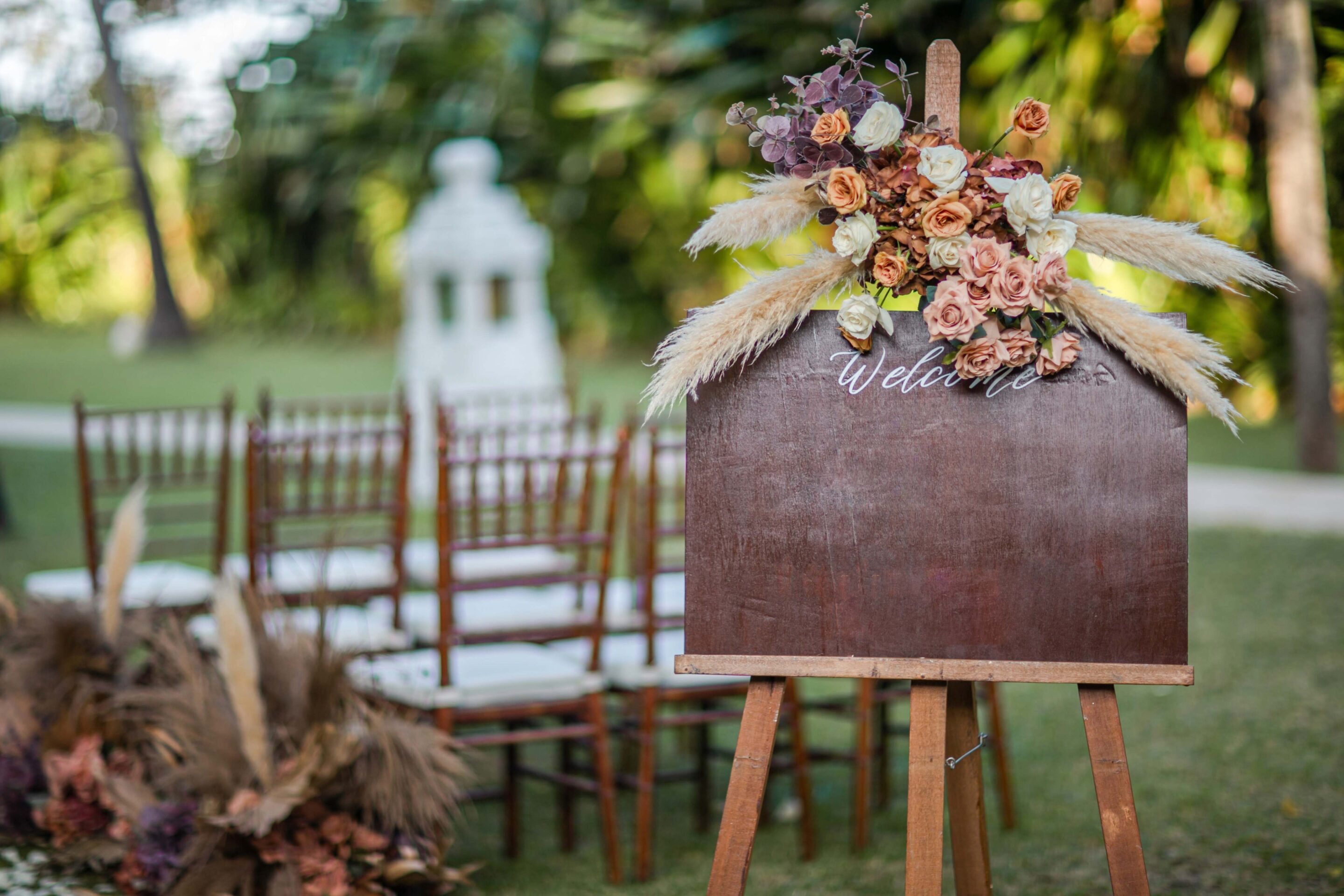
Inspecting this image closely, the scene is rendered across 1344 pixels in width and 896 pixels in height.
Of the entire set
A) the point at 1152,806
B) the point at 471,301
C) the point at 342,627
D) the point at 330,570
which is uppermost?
the point at 471,301

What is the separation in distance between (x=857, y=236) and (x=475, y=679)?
155 cm

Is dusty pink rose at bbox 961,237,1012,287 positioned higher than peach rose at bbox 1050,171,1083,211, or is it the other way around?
peach rose at bbox 1050,171,1083,211

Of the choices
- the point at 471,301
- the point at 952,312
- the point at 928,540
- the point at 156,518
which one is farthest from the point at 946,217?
the point at 471,301

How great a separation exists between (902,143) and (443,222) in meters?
6.36

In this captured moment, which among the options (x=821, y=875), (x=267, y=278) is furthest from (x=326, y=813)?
(x=267, y=278)

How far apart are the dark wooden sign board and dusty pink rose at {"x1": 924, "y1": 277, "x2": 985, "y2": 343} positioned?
0.24 feet

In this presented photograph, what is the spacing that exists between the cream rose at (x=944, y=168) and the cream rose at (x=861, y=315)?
0.20 metres

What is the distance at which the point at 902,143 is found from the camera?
212 cm

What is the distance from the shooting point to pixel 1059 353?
2088mm

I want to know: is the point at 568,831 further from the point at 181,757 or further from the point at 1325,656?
the point at 1325,656

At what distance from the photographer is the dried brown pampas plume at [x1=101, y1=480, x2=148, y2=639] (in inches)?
Answer: 121

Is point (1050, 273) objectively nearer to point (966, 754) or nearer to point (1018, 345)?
point (1018, 345)

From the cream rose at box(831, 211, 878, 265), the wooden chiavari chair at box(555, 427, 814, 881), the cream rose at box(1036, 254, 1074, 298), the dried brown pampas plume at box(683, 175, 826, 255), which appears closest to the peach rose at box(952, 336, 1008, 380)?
the cream rose at box(1036, 254, 1074, 298)

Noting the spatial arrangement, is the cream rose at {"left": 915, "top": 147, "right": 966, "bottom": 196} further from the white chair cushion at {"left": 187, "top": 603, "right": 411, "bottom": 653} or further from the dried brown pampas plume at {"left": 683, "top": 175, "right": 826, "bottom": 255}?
the white chair cushion at {"left": 187, "top": 603, "right": 411, "bottom": 653}
